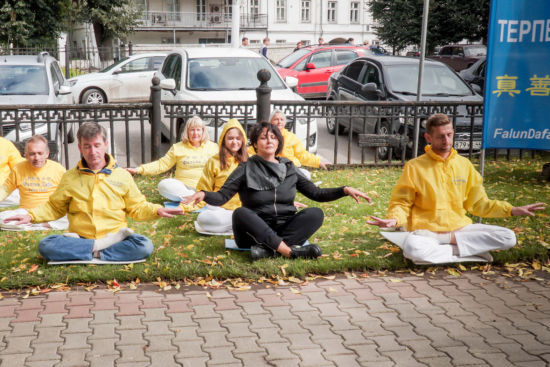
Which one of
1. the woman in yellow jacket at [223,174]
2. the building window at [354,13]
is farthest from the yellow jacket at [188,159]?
the building window at [354,13]

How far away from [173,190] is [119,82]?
11477mm

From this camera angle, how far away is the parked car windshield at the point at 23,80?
36.5 feet

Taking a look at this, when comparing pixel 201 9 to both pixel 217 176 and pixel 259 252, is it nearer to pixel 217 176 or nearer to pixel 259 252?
pixel 217 176

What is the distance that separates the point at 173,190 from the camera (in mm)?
7484

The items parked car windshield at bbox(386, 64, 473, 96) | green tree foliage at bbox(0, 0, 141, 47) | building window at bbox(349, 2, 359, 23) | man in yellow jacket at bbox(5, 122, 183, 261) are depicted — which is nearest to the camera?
man in yellow jacket at bbox(5, 122, 183, 261)

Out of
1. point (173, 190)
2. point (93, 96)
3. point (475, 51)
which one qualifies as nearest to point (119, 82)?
point (93, 96)

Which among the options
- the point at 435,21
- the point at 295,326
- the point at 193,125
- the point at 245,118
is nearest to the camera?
the point at 295,326

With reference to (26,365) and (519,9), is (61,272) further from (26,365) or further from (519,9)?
(519,9)

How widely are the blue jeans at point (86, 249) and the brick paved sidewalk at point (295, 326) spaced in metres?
0.46

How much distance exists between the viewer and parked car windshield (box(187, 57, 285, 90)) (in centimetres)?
1067

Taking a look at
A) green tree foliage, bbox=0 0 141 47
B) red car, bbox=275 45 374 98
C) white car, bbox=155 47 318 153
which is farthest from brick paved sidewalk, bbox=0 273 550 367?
green tree foliage, bbox=0 0 141 47

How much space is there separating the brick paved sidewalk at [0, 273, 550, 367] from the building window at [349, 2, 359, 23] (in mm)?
52257

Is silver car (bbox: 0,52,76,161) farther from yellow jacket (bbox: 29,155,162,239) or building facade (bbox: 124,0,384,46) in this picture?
building facade (bbox: 124,0,384,46)

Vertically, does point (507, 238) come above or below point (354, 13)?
below
